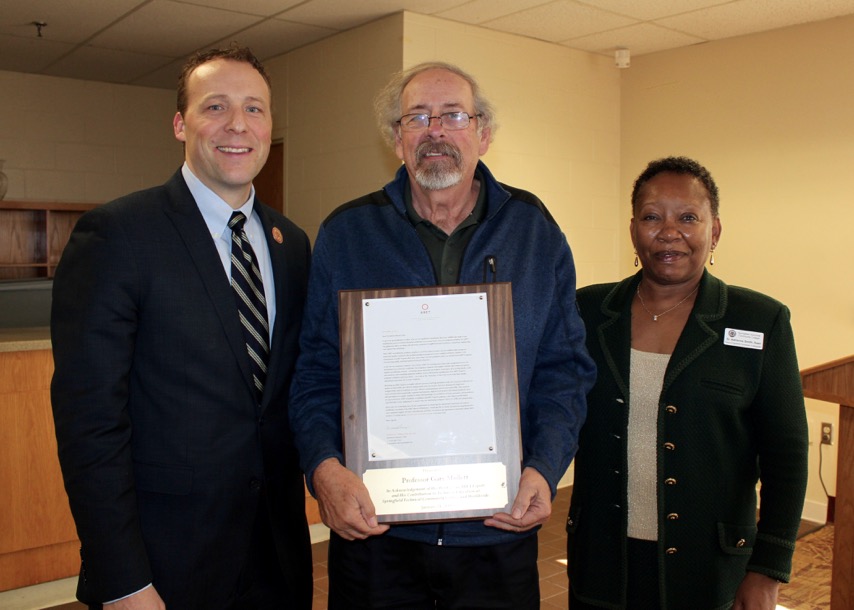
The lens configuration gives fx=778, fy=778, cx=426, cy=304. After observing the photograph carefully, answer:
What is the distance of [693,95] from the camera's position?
5512mm

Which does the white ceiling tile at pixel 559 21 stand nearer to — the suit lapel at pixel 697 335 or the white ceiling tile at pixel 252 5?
the white ceiling tile at pixel 252 5

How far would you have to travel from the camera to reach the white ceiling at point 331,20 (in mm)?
4645

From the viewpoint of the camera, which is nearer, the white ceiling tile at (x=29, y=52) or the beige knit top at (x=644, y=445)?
the beige knit top at (x=644, y=445)

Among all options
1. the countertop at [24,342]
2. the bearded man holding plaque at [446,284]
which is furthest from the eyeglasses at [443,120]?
the countertop at [24,342]

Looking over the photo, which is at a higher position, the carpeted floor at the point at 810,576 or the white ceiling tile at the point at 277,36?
the white ceiling tile at the point at 277,36

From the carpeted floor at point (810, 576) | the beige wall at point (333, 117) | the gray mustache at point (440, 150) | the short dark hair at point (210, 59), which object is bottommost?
the carpeted floor at point (810, 576)

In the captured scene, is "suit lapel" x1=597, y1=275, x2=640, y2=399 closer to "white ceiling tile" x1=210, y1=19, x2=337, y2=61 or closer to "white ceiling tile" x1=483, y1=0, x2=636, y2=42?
"white ceiling tile" x1=483, y1=0, x2=636, y2=42

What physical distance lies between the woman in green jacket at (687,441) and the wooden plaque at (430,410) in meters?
0.40

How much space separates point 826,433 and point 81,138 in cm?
654

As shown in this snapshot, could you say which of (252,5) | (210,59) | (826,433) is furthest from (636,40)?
(210,59)

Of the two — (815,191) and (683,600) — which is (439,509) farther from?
(815,191)

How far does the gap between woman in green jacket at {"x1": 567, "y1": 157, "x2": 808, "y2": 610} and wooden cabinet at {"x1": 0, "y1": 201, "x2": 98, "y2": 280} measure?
615 cm

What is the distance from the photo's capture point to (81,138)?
7.14m

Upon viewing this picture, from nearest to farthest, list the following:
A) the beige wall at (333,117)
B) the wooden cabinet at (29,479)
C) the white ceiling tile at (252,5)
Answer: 1. the wooden cabinet at (29,479)
2. the white ceiling tile at (252,5)
3. the beige wall at (333,117)
